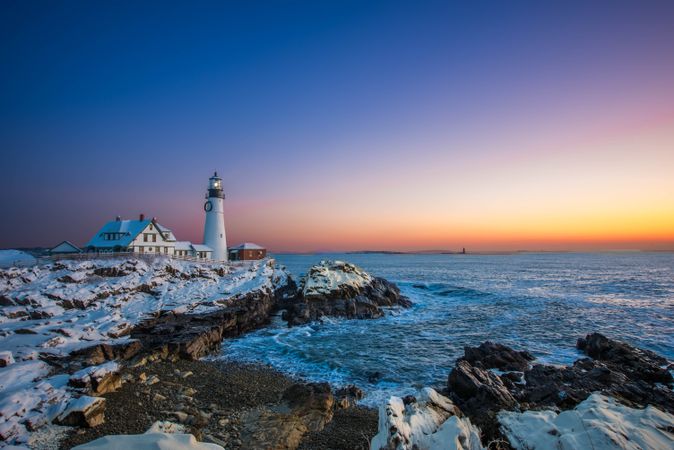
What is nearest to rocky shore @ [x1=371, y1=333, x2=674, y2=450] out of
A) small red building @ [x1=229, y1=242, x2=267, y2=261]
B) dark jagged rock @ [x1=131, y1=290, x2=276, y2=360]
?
dark jagged rock @ [x1=131, y1=290, x2=276, y2=360]

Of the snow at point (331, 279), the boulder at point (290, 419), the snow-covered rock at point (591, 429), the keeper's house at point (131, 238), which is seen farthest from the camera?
the keeper's house at point (131, 238)

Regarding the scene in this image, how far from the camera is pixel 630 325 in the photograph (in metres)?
28.7

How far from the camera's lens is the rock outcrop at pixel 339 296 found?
113 ft

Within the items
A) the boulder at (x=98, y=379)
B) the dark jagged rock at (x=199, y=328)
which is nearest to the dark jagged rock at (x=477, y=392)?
the boulder at (x=98, y=379)

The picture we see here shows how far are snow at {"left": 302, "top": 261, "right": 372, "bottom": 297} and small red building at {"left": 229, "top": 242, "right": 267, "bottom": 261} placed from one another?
79.1 feet

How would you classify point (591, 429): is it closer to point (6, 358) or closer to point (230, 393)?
point (230, 393)

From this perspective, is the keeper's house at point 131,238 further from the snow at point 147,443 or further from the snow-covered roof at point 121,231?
the snow at point 147,443

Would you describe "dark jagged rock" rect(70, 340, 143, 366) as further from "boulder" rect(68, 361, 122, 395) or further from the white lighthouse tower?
the white lighthouse tower

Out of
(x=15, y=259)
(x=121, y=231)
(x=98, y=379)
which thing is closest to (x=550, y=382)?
(x=98, y=379)

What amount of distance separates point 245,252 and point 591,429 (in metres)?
60.8

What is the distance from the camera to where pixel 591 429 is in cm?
745

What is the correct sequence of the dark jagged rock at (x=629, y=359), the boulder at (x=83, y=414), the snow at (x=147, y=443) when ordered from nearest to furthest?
the snow at (x=147, y=443), the boulder at (x=83, y=414), the dark jagged rock at (x=629, y=359)

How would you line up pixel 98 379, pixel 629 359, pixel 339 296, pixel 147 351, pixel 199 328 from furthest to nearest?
pixel 339 296, pixel 199 328, pixel 147 351, pixel 629 359, pixel 98 379

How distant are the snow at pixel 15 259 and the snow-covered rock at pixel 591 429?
143 feet
